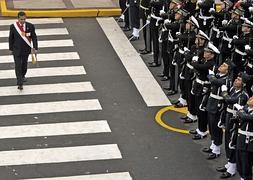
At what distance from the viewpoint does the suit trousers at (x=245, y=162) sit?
10297 mm

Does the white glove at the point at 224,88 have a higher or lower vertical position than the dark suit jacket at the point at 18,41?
higher

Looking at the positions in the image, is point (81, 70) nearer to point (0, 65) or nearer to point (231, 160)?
point (0, 65)

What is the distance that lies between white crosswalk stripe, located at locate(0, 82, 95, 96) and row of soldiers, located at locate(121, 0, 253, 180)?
2.02m

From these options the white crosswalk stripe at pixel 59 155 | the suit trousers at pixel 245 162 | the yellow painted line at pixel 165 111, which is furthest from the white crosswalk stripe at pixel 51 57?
the suit trousers at pixel 245 162

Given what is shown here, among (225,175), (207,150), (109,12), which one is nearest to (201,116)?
(207,150)

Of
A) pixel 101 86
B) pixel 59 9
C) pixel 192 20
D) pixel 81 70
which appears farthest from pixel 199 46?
pixel 59 9

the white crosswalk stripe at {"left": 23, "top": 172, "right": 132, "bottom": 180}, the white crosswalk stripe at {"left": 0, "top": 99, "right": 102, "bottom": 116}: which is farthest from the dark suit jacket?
the white crosswalk stripe at {"left": 23, "top": 172, "right": 132, "bottom": 180}

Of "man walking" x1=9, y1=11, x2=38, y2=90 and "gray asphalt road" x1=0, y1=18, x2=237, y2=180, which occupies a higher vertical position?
"man walking" x1=9, y1=11, x2=38, y2=90

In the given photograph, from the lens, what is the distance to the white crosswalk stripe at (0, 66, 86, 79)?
1549cm

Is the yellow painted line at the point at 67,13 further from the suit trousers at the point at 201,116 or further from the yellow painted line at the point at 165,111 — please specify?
the suit trousers at the point at 201,116

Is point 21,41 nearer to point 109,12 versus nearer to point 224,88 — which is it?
point 224,88

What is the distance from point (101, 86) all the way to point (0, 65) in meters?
3.03

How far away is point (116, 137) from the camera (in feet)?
40.5

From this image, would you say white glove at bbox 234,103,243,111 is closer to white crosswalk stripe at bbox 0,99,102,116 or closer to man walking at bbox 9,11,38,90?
white crosswalk stripe at bbox 0,99,102,116
